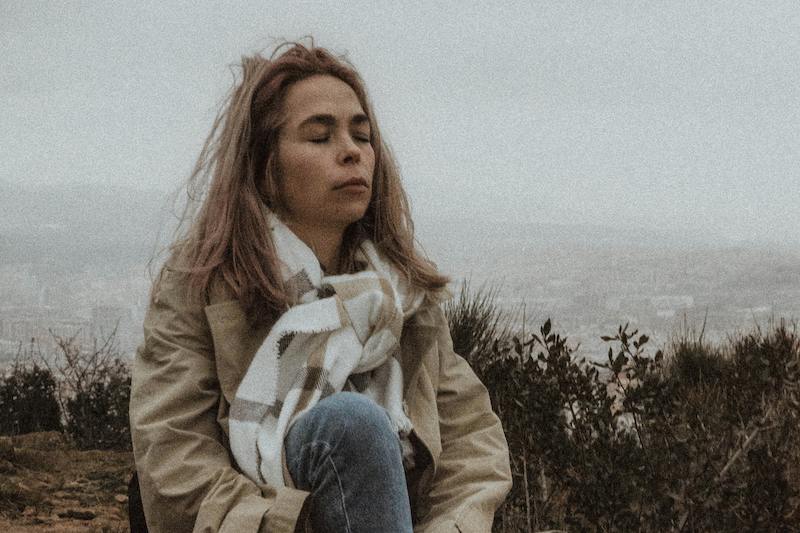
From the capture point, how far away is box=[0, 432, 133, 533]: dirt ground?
4.08 metres

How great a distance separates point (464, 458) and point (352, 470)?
0.52 meters

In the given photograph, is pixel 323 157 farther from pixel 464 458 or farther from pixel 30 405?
pixel 30 405

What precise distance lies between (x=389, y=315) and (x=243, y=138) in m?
0.58

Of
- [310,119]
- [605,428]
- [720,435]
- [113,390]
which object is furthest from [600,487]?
[113,390]

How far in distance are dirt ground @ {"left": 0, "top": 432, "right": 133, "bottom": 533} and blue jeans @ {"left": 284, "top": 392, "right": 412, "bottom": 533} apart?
2.19m

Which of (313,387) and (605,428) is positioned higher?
(313,387)

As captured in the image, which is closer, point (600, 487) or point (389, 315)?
point (389, 315)

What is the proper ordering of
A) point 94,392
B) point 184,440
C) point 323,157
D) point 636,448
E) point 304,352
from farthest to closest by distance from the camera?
1. point 94,392
2. point 636,448
3. point 323,157
4. point 304,352
5. point 184,440

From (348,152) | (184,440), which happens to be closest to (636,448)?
(348,152)

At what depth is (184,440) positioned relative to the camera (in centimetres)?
220

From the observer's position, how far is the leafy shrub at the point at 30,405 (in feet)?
20.6

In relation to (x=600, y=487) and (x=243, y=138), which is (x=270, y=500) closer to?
(x=243, y=138)

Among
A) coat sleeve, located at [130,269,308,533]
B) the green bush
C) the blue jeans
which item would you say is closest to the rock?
the green bush

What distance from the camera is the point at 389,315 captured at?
2.38 m
